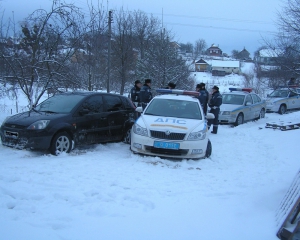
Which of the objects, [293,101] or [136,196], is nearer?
[136,196]

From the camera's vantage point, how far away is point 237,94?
46.1 feet

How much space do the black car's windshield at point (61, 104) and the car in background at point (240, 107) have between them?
7.47 meters

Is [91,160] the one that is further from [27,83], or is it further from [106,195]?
[27,83]

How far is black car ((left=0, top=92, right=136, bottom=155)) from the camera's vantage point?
20.5 ft

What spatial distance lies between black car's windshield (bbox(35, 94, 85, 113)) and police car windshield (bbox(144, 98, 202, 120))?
187cm

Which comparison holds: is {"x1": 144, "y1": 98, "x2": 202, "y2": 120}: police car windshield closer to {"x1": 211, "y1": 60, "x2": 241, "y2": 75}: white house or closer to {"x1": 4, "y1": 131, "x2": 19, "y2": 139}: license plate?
{"x1": 4, "y1": 131, "x2": 19, "y2": 139}: license plate

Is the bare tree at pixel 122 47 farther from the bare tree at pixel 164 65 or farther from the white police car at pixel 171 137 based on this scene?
the white police car at pixel 171 137

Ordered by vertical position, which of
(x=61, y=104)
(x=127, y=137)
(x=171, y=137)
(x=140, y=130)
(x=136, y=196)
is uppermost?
(x=61, y=104)

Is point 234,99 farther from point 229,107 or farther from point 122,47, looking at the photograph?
point 122,47

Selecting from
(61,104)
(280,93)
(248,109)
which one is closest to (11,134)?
(61,104)

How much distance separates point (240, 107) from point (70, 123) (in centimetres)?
883

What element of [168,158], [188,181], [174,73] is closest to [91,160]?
[168,158]

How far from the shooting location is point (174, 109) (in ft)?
25.0

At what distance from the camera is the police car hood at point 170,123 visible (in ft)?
21.1
